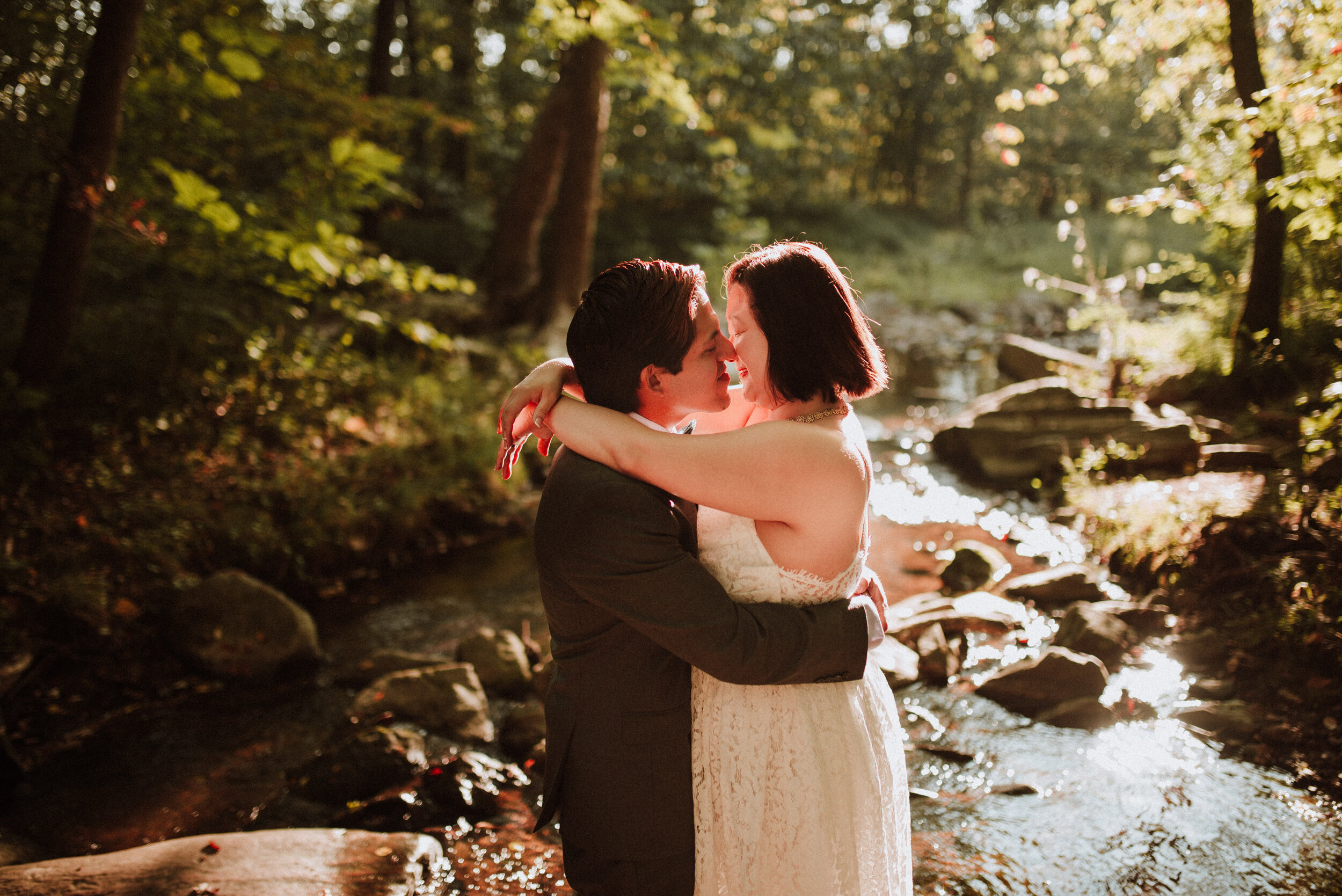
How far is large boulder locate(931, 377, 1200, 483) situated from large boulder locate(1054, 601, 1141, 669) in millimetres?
3058

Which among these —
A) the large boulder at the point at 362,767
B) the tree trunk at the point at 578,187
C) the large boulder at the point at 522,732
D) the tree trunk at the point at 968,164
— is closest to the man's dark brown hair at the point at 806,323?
the large boulder at the point at 522,732

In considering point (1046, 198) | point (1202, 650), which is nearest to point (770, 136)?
point (1202, 650)

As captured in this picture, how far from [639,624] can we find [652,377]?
647 millimetres

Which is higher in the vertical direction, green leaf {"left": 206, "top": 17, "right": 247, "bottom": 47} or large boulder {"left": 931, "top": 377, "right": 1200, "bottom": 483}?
green leaf {"left": 206, "top": 17, "right": 247, "bottom": 47}

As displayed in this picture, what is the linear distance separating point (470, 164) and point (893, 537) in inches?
685

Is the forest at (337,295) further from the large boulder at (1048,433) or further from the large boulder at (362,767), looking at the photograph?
the large boulder at (362,767)

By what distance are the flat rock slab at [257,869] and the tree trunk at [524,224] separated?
1060 centimetres

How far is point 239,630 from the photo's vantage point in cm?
565

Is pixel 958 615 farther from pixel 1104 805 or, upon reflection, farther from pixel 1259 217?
pixel 1259 217

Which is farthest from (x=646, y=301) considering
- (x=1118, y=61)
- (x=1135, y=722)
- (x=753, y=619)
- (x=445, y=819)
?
(x=1118, y=61)

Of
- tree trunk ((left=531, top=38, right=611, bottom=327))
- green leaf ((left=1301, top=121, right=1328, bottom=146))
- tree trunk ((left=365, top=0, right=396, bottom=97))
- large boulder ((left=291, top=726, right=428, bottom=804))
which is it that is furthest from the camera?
tree trunk ((left=365, top=0, right=396, bottom=97))

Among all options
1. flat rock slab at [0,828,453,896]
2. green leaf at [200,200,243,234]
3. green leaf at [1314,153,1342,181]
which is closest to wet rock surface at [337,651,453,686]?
flat rock slab at [0,828,453,896]

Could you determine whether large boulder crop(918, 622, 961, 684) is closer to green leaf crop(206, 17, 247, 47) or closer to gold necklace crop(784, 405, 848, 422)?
gold necklace crop(784, 405, 848, 422)

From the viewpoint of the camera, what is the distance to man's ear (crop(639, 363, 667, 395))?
2117 mm
